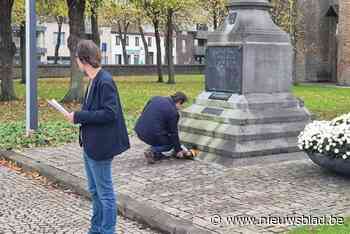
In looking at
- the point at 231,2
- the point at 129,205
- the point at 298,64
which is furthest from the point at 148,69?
the point at 129,205

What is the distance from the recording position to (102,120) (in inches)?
221

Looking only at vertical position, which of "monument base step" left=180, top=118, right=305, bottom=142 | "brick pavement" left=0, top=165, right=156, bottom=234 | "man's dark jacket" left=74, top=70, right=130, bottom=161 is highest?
"man's dark jacket" left=74, top=70, right=130, bottom=161

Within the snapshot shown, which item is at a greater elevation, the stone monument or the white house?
the white house

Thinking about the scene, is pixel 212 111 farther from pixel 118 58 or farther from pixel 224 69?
pixel 118 58

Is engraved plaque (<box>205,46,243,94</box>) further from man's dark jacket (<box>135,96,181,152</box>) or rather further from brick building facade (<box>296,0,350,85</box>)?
brick building facade (<box>296,0,350,85</box>)

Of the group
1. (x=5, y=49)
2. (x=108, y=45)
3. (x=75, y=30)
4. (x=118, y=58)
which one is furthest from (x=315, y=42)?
(x=118, y=58)

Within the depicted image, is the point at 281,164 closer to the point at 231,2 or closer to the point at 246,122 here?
the point at 246,122

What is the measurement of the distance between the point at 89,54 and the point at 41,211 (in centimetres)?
269

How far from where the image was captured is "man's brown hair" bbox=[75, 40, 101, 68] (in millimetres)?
→ 5652

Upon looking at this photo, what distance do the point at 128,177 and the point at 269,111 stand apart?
2766mm

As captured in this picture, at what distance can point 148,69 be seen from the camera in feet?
182

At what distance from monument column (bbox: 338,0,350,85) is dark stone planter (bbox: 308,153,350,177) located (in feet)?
89.6

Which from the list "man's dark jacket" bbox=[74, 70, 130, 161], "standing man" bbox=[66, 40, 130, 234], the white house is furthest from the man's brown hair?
the white house

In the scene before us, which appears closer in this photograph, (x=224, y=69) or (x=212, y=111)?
(x=224, y=69)
